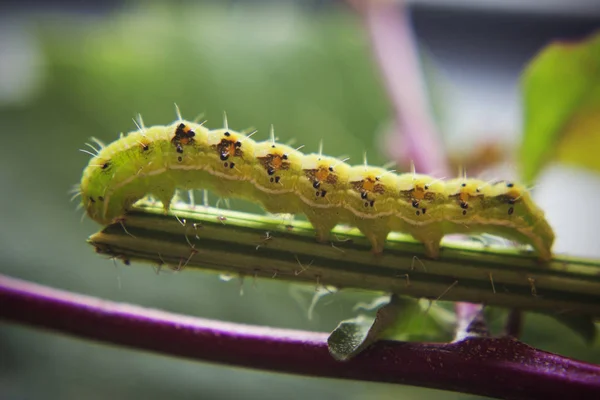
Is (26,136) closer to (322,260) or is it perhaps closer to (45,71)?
(45,71)

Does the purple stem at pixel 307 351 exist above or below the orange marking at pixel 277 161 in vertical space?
below

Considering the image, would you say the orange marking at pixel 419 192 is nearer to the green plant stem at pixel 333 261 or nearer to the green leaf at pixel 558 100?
the green plant stem at pixel 333 261

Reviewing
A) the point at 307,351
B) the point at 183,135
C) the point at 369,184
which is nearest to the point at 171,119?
the point at 183,135

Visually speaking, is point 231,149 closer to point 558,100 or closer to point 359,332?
point 359,332

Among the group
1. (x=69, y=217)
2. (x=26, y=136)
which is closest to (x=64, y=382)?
(x=69, y=217)

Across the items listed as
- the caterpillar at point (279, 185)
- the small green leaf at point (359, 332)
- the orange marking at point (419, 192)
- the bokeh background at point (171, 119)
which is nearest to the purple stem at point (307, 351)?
the small green leaf at point (359, 332)
